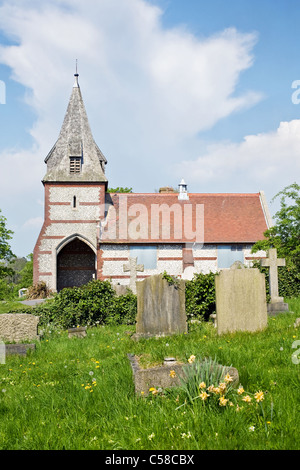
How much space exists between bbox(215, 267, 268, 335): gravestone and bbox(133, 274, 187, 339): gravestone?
4.29 ft

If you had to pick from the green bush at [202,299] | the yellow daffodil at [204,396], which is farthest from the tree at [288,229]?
the yellow daffodil at [204,396]

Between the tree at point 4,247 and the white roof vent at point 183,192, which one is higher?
the white roof vent at point 183,192

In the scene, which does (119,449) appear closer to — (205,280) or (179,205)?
(205,280)

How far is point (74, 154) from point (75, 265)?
831 centimetres

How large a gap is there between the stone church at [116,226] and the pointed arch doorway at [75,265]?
0.08 meters

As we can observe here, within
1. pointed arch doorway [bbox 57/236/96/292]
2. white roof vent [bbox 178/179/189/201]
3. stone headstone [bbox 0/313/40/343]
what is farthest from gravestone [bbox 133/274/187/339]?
white roof vent [bbox 178/179/189/201]

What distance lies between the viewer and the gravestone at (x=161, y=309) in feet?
30.4

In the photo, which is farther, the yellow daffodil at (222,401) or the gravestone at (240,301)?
the gravestone at (240,301)

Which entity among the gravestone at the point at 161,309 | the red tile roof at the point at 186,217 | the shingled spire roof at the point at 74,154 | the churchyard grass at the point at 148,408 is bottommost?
the churchyard grass at the point at 148,408

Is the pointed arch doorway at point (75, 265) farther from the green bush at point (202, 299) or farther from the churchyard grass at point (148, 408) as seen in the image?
the churchyard grass at point (148, 408)

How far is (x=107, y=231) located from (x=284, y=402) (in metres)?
25.3

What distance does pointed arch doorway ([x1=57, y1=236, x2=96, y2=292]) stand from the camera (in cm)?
3103

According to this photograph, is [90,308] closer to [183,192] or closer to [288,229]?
[288,229]

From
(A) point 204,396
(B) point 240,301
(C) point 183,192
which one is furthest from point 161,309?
(C) point 183,192
